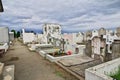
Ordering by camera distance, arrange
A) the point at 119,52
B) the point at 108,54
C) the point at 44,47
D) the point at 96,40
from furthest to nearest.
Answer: the point at 44,47, the point at 96,40, the point at 108,54, the point at 119,52

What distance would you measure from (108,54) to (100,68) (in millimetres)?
3487

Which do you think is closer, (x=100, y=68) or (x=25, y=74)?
(x=100, y=68)

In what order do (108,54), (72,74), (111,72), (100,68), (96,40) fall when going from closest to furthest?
(100,68), (111,72), (72,74), (108,54), (96,40)

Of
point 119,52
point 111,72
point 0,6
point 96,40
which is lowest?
point 111,72

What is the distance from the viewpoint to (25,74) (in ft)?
21.9

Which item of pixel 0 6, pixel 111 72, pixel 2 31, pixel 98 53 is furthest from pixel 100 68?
pixel 2 31

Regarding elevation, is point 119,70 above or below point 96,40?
below

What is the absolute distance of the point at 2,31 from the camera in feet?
73.4

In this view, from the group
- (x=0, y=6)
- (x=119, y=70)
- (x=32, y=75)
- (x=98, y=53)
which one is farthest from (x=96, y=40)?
(x=0, y=6)

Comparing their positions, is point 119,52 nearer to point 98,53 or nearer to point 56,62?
point 98,53

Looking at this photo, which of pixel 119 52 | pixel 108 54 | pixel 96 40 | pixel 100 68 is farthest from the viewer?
pixel 96 40

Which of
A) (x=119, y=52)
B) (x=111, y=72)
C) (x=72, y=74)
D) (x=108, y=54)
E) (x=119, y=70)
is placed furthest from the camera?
(x=108, y=54)

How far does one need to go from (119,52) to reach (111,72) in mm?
2404

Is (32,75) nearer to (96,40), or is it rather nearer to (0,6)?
(0,6)
